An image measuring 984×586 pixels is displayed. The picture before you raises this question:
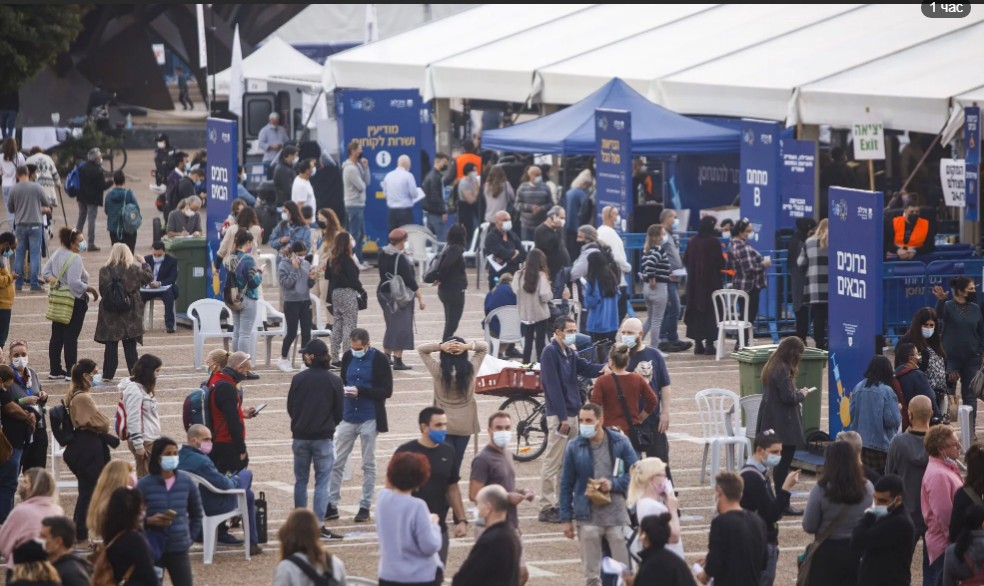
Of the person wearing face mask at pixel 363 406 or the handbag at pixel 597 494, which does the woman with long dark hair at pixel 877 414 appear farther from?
the person wearing face mask at pixel 363 406

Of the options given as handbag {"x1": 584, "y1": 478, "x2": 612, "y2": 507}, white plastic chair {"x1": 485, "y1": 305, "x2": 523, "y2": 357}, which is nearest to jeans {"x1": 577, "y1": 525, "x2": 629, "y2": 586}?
handbag {"x1": 584, "y1": 478, "x2": 612, "y2": 507}

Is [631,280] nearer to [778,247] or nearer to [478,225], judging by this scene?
[778,247]

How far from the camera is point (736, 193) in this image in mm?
28641

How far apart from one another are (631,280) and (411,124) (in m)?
7.26

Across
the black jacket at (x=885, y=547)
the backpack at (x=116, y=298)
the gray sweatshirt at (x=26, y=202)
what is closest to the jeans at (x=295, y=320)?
the backpack at (x=116, y=298)

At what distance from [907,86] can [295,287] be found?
967cm

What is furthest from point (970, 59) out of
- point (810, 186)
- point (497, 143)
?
point (497, 143)

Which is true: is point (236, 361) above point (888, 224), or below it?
below

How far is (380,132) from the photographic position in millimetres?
29297

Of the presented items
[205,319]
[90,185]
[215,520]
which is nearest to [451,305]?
[205,319]

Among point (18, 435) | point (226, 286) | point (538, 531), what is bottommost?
point (538, 531)

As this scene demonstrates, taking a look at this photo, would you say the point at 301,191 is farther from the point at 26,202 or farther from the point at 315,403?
the point at 315,403

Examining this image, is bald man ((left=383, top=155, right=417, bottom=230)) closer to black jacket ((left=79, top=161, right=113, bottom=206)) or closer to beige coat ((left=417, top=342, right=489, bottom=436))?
black jacket ((left=79, top=161, right=113, bottom=206))

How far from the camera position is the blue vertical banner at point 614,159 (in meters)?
23.4
